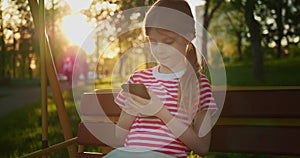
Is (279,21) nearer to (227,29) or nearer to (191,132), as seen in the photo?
(227,29)

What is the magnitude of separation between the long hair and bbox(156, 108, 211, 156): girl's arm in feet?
0.16

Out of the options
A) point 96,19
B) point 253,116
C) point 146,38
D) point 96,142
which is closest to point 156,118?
point 146,38

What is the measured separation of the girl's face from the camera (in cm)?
166

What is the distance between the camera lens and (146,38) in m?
1.77

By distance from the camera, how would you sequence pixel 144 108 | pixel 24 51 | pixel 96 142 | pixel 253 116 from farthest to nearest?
1. pixel 24 51
2. pixel 96 142
3. pixel 253 116
4. pixel 144 108

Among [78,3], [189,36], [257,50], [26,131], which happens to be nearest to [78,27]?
[78,3]

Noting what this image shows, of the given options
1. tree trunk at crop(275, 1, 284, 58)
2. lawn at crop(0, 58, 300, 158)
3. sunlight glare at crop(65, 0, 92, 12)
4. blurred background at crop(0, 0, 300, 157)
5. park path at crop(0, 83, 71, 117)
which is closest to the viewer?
sunlight glare at crop(65, 0, 92, 12)

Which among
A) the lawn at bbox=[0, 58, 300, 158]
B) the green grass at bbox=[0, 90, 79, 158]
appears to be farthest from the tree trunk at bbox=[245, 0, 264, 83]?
the green grass at bbox=[0, 90, 79, 158]

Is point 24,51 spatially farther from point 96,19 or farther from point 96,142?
point 96,142

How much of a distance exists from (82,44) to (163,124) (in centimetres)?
112

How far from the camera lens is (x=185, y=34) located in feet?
5.53

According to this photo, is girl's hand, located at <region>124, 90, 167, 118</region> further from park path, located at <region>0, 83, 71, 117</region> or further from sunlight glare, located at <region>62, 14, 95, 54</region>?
park path, located at <region>0, 83, 71, 117</region>

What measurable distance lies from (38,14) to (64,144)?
0.68 m

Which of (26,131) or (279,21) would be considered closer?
(26,131)
